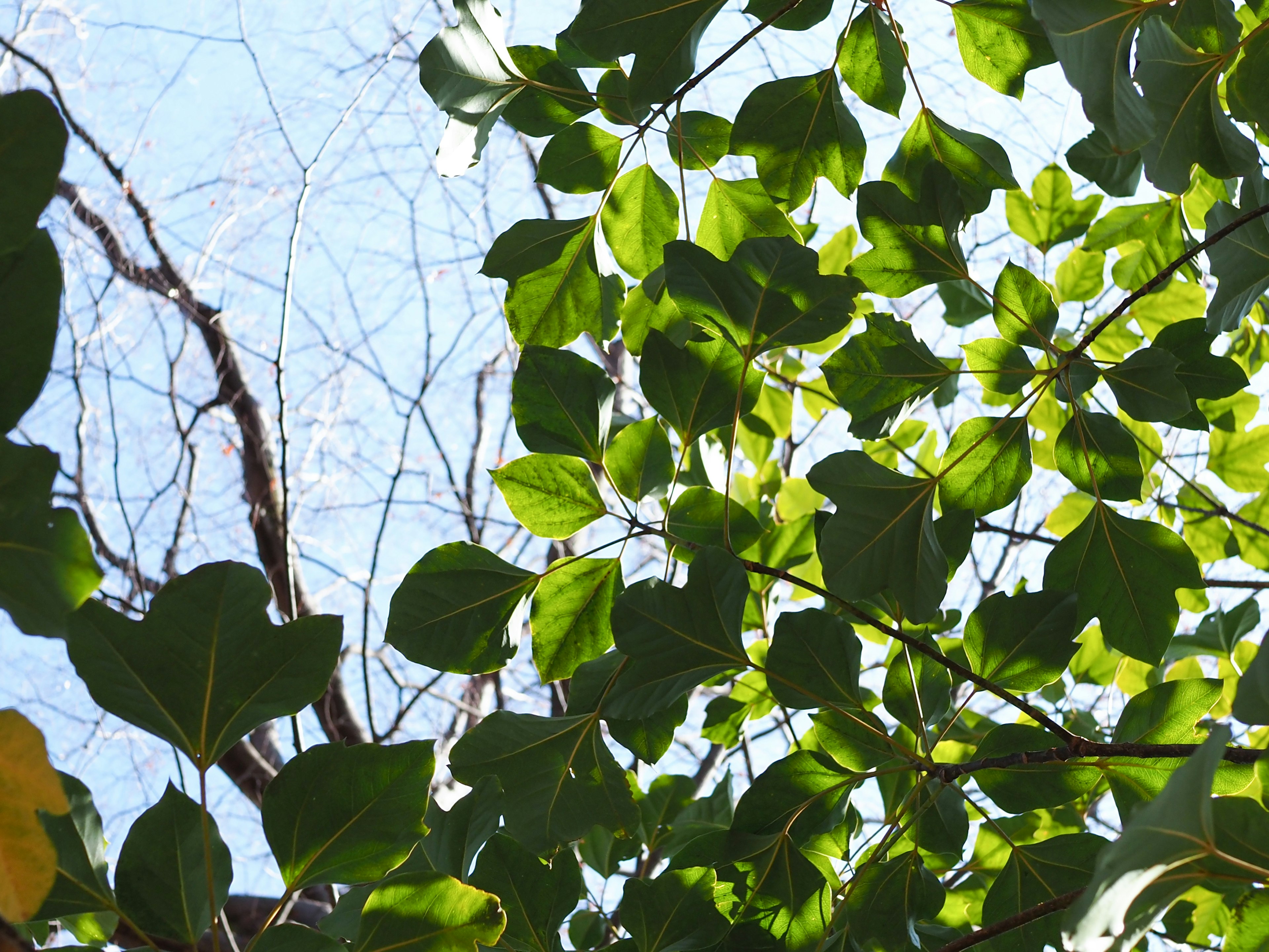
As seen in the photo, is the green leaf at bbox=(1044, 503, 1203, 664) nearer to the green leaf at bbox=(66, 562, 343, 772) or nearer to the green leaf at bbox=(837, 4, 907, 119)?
the green leaf at bbox=(837, 4, 907, 119)

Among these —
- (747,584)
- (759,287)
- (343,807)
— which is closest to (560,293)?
(759,287)

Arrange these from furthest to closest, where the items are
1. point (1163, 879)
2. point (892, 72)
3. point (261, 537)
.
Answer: point (261, 537), point (892, 72), point (1163, 879)

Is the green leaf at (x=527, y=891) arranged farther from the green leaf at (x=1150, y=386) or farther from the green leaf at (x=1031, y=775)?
the green leaf at (x=1150, y=386)

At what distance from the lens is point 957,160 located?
0.64 m

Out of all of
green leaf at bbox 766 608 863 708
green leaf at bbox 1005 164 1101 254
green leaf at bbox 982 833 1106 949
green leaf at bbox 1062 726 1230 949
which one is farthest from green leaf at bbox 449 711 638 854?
green leaf at bbox 1005 164 1101 254

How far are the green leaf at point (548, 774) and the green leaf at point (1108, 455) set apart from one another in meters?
0.35

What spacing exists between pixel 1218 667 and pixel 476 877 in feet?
2.51

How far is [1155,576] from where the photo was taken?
569 millimetres

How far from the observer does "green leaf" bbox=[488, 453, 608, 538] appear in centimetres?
58

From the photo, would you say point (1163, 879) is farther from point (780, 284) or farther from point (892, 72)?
point (892, 72)

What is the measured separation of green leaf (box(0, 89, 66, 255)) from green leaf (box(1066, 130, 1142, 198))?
60 centimetres

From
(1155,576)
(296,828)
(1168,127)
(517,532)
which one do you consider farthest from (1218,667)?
(517,532)

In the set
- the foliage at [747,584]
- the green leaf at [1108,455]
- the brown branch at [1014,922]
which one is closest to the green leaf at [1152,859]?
the foliage at [747,584]

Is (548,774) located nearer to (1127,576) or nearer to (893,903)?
(893,903)
